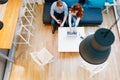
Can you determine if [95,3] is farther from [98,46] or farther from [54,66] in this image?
[98,46]

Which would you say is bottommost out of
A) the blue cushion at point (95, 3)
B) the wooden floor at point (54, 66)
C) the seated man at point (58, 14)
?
the wooden floor at point (54, 66)

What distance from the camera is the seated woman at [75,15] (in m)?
4.14

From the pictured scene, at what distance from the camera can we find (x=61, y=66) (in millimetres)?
4379

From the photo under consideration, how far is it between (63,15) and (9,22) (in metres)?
1.40

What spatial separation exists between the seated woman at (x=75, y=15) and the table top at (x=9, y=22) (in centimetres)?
124

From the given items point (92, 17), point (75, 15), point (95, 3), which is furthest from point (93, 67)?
point (95, 3)

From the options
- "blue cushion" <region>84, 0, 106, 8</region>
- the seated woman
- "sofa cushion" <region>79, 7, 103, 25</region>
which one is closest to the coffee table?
the seated woman

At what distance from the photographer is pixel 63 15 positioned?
15.2 feet

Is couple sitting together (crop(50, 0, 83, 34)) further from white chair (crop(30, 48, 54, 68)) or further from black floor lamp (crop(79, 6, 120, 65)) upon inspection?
black floor lamp (crop(79, 6, 120, 65))

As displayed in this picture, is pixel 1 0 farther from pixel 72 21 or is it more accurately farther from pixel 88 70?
pixel 88 70

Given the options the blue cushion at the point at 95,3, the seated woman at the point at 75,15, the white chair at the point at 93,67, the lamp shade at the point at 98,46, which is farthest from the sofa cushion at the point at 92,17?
the lamp shade at the point at 98,46

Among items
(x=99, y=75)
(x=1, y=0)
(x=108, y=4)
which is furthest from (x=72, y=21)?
(x=1, y=0)

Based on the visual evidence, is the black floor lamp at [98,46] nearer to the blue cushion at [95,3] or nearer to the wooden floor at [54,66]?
the wooden floor at [54,66]

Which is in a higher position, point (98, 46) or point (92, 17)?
point (98, 46)
